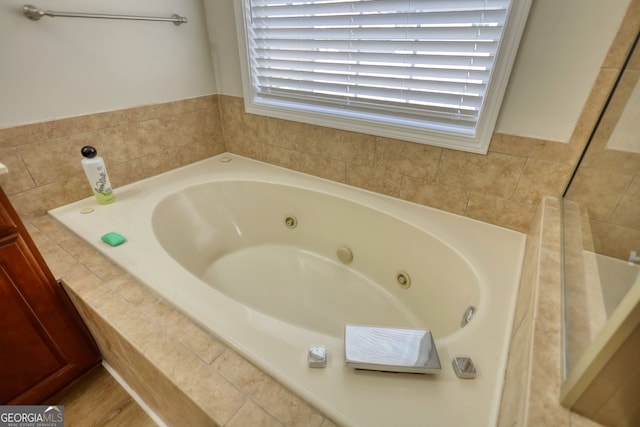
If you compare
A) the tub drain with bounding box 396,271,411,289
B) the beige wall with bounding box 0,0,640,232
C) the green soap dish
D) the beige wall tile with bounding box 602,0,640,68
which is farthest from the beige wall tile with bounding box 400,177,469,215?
the green soap dish

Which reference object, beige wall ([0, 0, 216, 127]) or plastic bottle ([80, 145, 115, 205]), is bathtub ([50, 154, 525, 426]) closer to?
plastic bottle ([80, 145, 115, 205])

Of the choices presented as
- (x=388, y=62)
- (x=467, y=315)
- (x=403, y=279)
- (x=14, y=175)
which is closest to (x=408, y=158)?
(x=388, y=62)

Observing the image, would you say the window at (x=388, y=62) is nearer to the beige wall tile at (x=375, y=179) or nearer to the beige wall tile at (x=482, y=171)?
the beige wall tile at (x=482, y=171)

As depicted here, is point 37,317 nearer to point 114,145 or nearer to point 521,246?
point 114,145

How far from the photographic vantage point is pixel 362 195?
1.46 m

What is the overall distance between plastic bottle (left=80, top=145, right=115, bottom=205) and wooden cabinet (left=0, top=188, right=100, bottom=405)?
1.52ft

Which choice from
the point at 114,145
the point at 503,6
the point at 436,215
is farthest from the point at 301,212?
the point at 503,6

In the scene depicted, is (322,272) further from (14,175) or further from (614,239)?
(14,175)

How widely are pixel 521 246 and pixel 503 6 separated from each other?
0.83 metres

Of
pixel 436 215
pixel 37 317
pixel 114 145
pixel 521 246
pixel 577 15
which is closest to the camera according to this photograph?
pixel 577 15

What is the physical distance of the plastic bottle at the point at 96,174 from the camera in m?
1.23

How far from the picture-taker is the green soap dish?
108 centimetres

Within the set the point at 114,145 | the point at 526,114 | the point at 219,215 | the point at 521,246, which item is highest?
the point at 526,114

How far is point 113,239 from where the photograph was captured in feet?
3.59
